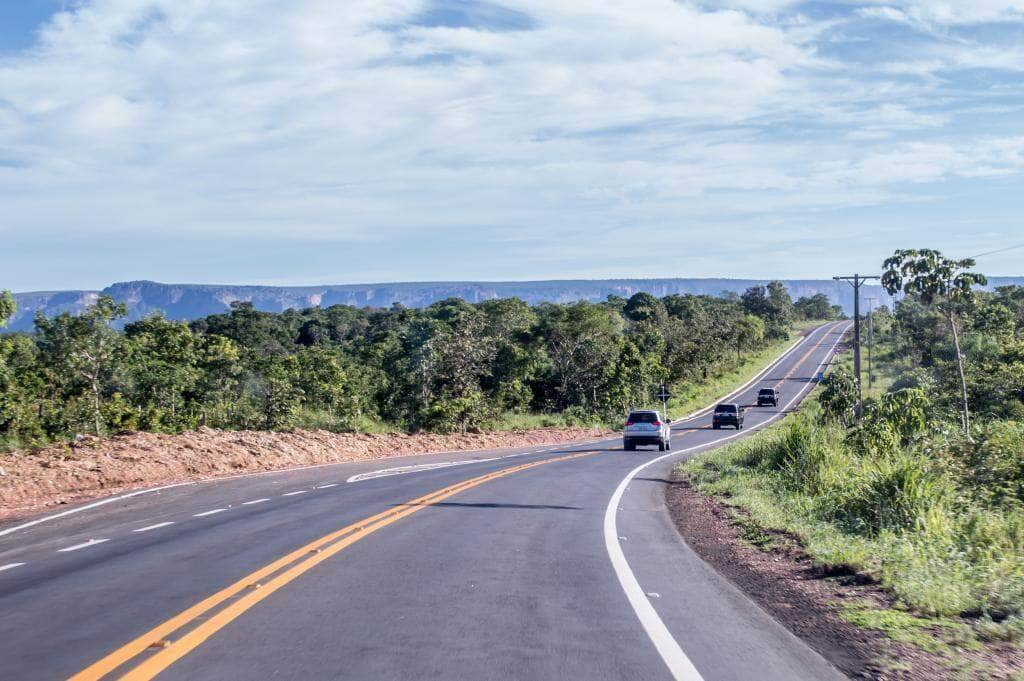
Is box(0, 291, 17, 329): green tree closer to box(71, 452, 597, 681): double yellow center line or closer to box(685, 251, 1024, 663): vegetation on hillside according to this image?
box(71, 452, 597, 681): double yellow center line

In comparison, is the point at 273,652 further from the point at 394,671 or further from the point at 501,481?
the point at 501,481

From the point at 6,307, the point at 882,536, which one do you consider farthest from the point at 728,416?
the point at 882,536

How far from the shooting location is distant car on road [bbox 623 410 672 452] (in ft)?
112

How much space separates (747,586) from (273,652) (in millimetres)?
4710

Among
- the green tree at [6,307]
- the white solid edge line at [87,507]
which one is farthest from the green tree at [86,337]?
the white solid edge line at [87,507]

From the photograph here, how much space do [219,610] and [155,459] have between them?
42.5ft

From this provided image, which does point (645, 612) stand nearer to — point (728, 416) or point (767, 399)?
point (728, 416)

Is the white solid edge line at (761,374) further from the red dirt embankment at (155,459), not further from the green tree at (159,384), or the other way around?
the red dirt embankment at (155,459)

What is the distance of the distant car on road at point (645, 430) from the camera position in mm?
34031

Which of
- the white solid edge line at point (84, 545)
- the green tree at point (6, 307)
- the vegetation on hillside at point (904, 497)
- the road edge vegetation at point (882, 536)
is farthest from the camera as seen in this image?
the green tree at point (6, 307)

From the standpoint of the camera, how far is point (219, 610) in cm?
689

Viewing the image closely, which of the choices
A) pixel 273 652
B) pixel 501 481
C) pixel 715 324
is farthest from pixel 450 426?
pixel 715 324

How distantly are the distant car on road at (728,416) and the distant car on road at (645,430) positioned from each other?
19.1m

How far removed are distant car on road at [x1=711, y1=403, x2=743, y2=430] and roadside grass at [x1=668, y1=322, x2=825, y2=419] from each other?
46.2 feet
